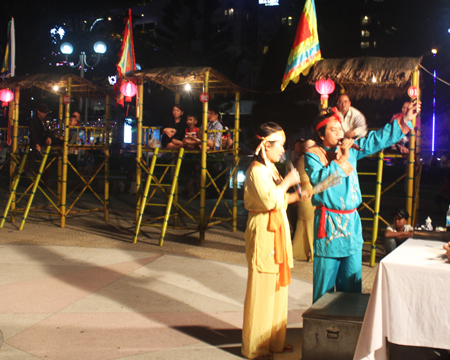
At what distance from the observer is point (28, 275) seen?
5953mm

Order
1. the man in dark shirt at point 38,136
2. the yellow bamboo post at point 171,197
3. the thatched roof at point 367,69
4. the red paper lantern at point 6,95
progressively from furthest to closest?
the red paper lantern at point 6,95, the man in dark shirt at point 38,136, the yellow bamboo post at point 171,197, the thatched roof at point 367,69

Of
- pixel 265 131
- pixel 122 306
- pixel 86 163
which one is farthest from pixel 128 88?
pixel 86 163

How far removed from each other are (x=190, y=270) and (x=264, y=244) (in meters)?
3.17

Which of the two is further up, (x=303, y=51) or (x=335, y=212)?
(x=303, y=51)

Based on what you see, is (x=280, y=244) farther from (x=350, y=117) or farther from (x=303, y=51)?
(x=303, y=51)

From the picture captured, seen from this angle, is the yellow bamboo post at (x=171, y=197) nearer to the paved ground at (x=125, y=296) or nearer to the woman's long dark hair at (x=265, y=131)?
the paved ground at (x=125, y=296)

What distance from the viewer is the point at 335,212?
A: 360 centimetres

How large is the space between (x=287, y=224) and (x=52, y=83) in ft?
25.3

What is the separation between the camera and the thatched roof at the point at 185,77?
8062 millimetres

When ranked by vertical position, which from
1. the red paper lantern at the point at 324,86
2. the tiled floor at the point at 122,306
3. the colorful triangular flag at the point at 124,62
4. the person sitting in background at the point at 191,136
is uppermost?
the colorful triangular flag at the point at 124,62

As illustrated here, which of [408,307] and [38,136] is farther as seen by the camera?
[38,136]

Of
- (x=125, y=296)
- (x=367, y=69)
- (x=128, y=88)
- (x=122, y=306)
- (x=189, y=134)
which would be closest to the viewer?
(x=122, y=306)

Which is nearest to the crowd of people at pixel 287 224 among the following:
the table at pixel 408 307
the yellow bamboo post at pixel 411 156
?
the table at pixel 408 307

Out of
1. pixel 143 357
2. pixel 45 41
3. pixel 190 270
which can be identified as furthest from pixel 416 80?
pixel 45 41
